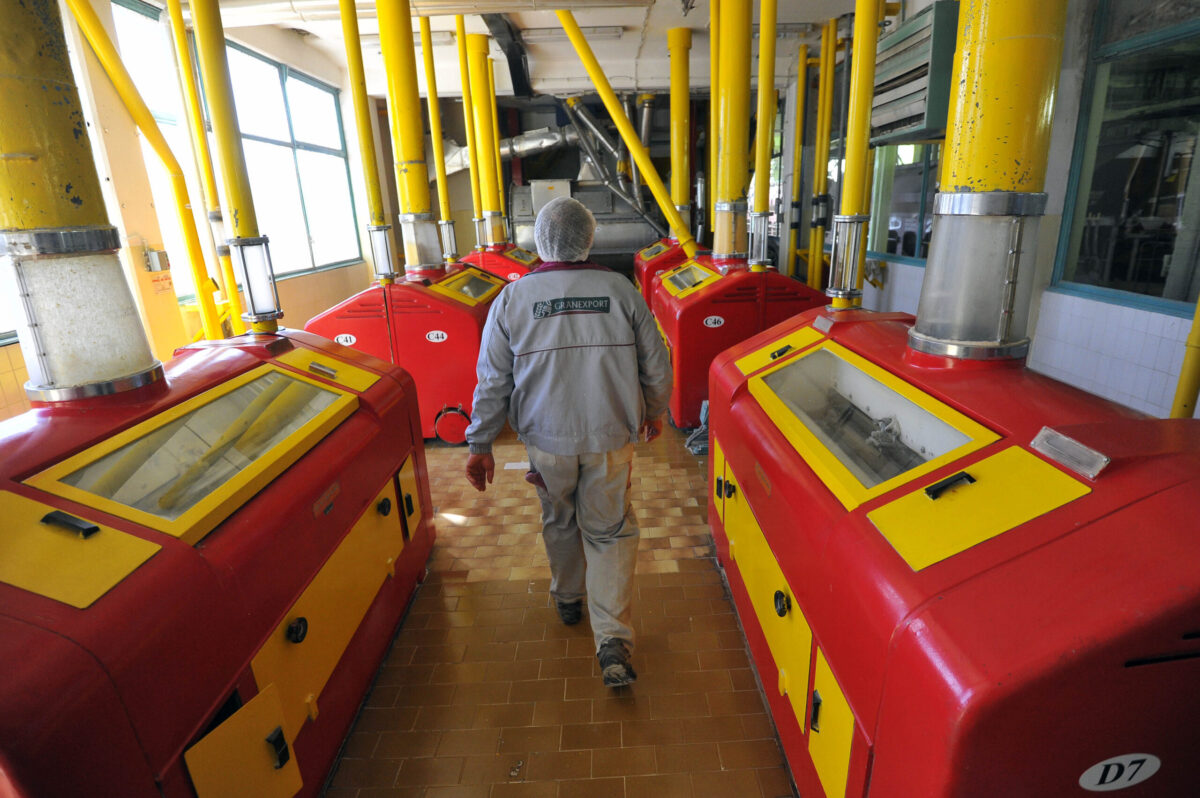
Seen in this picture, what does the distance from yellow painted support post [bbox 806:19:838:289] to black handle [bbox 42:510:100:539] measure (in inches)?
245

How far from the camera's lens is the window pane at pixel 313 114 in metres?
7.92

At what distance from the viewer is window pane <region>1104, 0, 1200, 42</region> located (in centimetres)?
283

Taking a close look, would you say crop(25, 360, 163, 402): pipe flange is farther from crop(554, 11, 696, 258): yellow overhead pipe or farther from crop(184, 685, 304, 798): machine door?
crop(554, 11, 696, 258): yellow overhead pipe

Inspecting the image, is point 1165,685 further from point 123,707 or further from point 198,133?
point 198,133

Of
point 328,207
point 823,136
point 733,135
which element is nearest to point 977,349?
point 733,135

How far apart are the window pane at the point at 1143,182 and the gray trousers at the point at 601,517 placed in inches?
114

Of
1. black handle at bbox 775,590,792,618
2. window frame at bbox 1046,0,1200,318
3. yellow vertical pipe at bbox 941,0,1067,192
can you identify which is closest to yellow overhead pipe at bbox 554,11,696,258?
window frame at bbox 1046,0,1200,318

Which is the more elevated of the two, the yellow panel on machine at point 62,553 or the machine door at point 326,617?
the yellow panel on machine at point 62,553

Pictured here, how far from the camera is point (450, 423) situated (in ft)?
15.0

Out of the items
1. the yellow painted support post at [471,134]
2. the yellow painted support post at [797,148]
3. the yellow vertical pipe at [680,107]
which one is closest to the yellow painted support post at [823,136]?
the yellow painted support post at [797,148]

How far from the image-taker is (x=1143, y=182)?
3277 mm

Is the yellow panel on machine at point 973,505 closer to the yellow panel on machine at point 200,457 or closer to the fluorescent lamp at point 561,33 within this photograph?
the yellow panel on machine at point 200,457

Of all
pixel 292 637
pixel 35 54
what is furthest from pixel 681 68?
pixel 292 637

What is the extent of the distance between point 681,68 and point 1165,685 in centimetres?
833
